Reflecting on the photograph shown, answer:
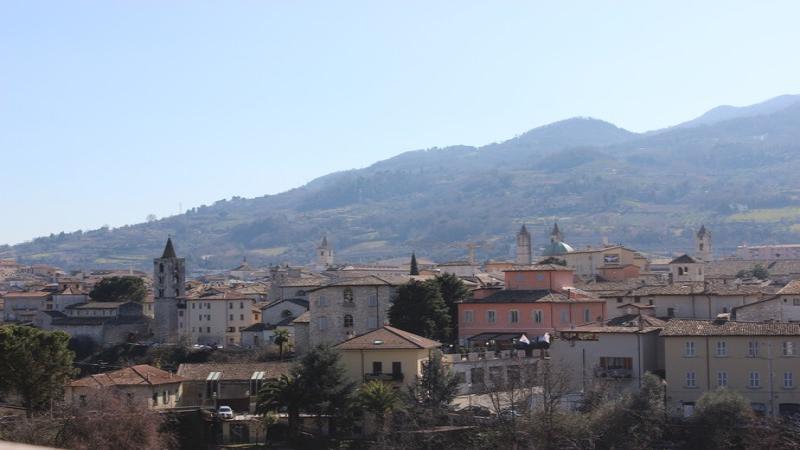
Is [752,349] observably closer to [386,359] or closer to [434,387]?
[434,387]

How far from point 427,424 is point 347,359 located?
7.60 metres

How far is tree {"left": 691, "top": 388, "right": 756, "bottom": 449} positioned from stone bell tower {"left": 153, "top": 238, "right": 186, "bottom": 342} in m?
50.1

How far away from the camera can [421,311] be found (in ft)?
185

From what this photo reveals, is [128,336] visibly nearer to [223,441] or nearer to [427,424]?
[223,441]

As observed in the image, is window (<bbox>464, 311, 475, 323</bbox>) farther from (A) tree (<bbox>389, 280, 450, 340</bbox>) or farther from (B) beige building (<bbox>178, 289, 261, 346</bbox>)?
(B) beige building (<bbox>178, 289, 261, 346</bbox>)

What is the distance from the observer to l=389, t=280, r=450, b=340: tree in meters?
56.0

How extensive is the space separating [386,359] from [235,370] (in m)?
9.84

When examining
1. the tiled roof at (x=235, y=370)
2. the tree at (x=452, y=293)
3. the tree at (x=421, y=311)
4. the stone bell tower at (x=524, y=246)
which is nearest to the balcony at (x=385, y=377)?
the tiled roof at (x=235, y=370)

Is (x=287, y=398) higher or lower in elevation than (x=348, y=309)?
lower

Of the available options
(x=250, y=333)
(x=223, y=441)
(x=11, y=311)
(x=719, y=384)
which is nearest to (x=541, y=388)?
(x=719, y=384)

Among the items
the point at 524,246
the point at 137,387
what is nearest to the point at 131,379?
the point at 137,387

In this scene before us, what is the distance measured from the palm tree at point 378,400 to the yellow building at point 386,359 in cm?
288

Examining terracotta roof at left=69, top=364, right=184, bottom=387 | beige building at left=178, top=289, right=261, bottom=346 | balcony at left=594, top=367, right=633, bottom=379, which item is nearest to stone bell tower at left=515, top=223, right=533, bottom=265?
beige building at left=178, top=289, right=261, bottom=346

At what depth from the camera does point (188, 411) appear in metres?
46.9
